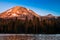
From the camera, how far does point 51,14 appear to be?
25.8 feet

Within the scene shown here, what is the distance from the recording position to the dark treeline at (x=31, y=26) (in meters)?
7.69

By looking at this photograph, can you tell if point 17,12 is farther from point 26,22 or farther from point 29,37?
point 29,37

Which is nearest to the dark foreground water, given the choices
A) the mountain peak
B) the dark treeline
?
the dark treeline

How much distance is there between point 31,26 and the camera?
7762 millimetres

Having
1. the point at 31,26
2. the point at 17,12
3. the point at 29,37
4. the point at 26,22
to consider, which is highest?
the point at 17,12

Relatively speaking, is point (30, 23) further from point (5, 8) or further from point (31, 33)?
point (5, 8)

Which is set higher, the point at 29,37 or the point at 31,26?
the point at 31,26

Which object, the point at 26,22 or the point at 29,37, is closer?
the point at 29,37

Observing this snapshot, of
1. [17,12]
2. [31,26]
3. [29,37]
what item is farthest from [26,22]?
[29,37]

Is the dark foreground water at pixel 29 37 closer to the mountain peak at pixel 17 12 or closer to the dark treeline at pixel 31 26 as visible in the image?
the dark treeline at pixel 31 26

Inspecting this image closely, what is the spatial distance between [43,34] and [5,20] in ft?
3.96

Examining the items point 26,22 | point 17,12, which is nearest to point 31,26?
point 26,22

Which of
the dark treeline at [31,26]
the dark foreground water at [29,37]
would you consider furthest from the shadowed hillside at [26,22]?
the dark foreground water at [29,37]

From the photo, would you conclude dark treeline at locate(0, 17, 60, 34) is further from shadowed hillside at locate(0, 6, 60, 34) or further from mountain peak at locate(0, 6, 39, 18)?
mountain peak at locate(0, 6, 39, 18)
